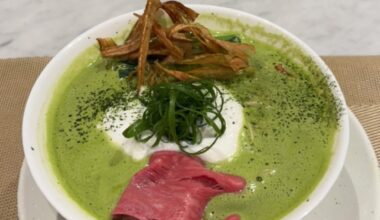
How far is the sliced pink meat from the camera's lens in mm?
1259

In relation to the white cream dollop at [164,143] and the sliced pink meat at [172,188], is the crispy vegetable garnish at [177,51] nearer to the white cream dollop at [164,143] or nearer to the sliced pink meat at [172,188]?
the white cream dollop at [164,143]

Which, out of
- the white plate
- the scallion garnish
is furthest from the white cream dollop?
the white plate

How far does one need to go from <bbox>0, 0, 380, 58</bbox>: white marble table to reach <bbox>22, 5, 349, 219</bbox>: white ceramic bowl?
699 millimetres

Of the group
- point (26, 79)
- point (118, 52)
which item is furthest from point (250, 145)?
point (26, 79)

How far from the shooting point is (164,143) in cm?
141

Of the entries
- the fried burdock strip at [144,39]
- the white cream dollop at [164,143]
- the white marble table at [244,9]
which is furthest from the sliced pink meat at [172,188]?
the white marble table at [244,9]

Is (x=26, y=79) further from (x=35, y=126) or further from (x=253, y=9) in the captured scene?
(x=253, y=9)

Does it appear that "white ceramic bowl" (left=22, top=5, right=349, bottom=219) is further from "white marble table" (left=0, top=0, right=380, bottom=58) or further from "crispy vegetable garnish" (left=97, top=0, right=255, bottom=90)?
"white marble table" (left=0, top=0, right=380, bottom=58)

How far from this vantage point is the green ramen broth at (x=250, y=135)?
1.36 m

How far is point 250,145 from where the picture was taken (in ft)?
4.75

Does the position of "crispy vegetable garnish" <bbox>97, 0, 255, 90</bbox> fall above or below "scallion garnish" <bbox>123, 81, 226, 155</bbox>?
above

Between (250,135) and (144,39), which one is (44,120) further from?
(250,135)

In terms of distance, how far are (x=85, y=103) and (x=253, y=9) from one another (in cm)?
115

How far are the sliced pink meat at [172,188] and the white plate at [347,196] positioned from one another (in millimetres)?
347
